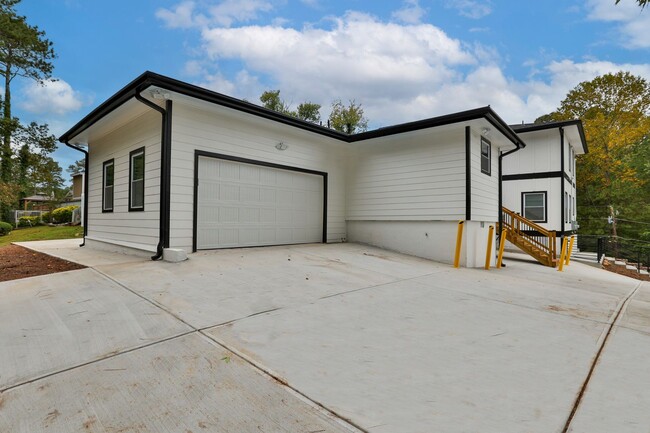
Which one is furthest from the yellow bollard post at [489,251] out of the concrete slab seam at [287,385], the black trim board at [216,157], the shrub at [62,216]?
the shrub at [62,216]

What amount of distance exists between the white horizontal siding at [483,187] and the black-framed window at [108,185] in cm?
968

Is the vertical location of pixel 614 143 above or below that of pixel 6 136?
above

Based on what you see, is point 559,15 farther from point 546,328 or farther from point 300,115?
point 300,115

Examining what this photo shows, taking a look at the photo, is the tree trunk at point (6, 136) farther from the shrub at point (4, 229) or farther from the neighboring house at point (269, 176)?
the neighboring house at point (269, 176)

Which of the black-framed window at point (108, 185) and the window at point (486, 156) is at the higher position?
Answer: the window at point (486, 156)

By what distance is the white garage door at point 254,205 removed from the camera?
7023mm

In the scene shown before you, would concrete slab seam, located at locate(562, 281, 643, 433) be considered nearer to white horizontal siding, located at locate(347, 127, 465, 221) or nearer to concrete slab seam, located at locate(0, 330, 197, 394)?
concrete slab seam, located at locate(0, 330, 197, 394)

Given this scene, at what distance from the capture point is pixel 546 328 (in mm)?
3307

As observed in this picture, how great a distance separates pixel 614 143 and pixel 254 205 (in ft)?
72.7

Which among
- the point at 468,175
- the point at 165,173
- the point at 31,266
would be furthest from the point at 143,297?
the point at 468,175

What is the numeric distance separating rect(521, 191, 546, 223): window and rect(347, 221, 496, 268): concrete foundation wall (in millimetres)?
6091

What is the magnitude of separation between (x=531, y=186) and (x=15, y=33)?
2562 cm

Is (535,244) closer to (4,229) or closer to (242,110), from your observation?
(242,110)

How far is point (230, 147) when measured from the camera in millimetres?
7320
